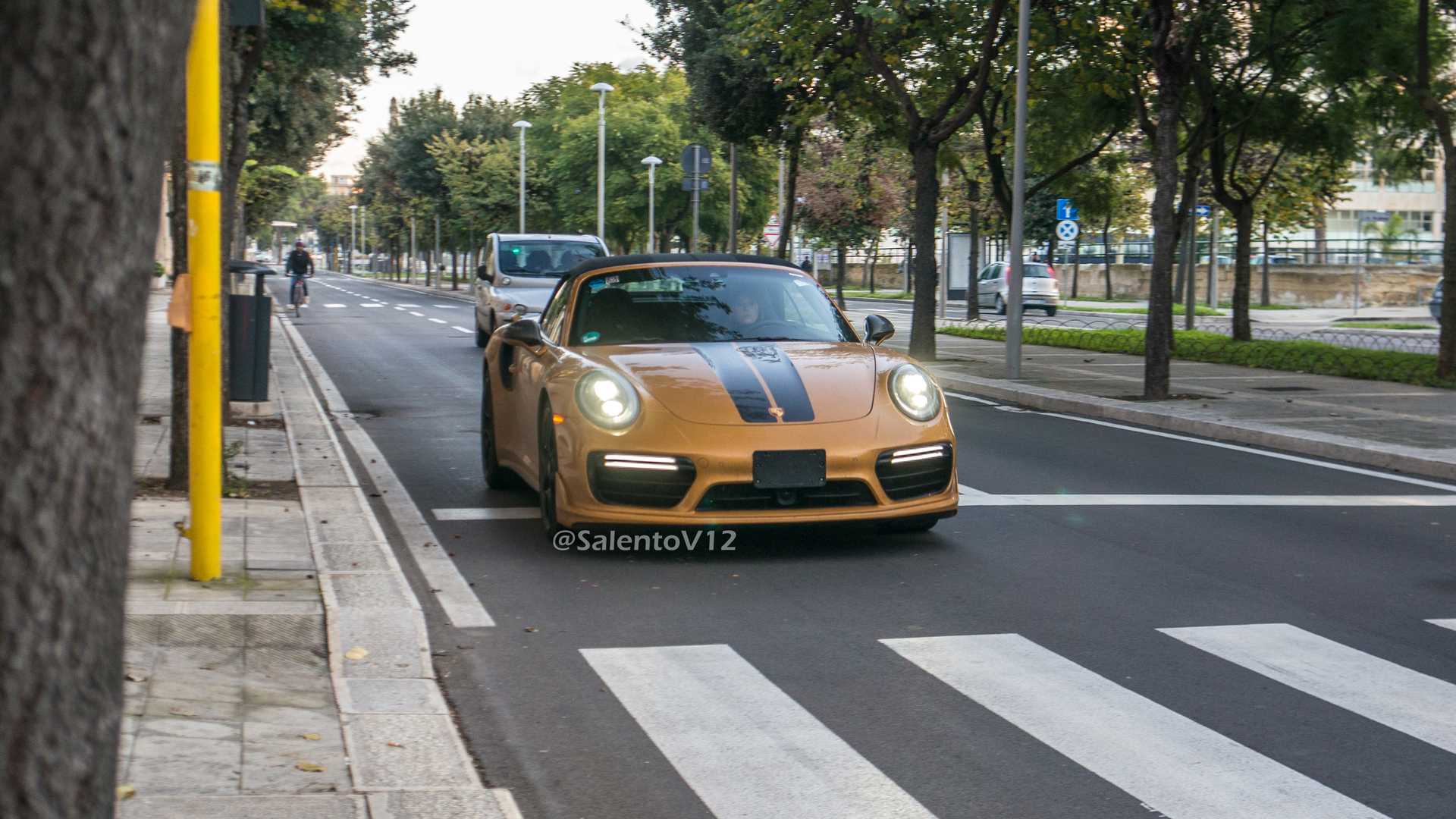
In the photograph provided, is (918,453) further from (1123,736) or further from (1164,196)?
(1164,196)

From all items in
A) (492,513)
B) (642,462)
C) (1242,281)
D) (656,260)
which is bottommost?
(492,513)

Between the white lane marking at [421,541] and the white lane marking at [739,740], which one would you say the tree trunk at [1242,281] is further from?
the white lane marking at [739,740]

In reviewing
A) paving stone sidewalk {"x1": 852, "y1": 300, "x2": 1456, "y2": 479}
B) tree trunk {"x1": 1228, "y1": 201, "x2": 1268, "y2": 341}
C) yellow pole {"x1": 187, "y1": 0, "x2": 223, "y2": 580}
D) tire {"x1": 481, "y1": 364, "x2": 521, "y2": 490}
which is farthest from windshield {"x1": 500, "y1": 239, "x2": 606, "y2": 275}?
yellow pole {"x1": 187, "y1": 0, "x2": 223, "y2": 580}

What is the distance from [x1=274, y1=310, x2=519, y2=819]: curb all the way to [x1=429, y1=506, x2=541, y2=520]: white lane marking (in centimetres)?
46

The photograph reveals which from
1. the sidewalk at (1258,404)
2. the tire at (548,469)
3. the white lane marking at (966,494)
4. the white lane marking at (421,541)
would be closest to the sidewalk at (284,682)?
the white lane marking at (421,541)

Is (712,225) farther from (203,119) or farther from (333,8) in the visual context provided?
(203,119)

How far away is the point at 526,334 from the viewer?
344 inches

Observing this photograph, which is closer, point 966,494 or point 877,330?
point 877,330

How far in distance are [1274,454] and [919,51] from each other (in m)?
13.6

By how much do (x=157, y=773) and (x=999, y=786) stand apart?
222 centimetres

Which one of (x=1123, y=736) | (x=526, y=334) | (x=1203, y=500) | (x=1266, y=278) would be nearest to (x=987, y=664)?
(x=1123, y=736)

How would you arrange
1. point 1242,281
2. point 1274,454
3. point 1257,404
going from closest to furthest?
point 1274,454 → point 1257,404 → point 1242,281

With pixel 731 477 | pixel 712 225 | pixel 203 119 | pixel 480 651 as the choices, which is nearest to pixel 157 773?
pixel 480 651

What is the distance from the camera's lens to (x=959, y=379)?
63.6 feet
